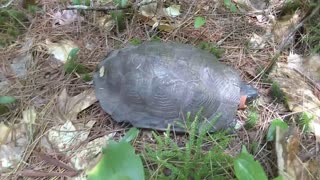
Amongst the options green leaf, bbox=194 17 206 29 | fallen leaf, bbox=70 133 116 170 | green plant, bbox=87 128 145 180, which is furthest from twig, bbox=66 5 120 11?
green plant, bbox=87 128 145 180

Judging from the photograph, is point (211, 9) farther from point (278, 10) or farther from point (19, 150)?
point (19, 150)

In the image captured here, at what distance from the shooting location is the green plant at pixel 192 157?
160 centimetres

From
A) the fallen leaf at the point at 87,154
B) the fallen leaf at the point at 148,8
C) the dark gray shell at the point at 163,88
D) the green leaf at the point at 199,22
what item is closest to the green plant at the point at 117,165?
the fallen leaf at the point at 87,154

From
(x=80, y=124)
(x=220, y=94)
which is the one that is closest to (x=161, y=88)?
(x=220, y=94)

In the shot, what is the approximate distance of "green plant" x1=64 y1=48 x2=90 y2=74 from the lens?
2.09 meters

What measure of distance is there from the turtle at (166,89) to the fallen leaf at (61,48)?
326 millimetres

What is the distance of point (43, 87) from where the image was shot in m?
2.07

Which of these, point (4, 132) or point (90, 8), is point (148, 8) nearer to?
point (90, 8)

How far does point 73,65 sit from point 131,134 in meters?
0.52

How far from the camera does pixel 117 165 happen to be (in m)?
1.14

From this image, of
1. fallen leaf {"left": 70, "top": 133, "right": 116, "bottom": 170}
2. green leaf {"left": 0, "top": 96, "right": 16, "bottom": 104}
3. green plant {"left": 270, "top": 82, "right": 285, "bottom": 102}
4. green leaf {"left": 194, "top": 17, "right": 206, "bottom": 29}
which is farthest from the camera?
green leaf {"left": 194, "top": 17, "right": 206, "bottom": 29}

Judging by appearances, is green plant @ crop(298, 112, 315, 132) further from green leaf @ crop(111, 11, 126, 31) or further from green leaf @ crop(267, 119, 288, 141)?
green leaf @ crop(111, 11, 126, 31)

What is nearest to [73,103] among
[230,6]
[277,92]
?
[277,92]

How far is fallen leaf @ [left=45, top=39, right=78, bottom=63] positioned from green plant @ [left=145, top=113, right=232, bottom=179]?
73 cm
